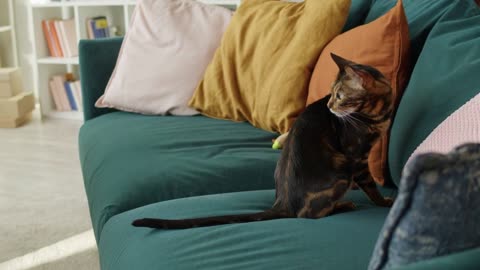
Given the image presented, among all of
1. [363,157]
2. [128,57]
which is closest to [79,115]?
[128,57]

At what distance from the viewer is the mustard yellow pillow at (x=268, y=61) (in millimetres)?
2039

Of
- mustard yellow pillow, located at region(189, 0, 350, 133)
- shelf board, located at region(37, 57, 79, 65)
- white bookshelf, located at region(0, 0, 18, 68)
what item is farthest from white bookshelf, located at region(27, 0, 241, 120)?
mustard yellow pillow, located at region(189, 0, 350, 133)

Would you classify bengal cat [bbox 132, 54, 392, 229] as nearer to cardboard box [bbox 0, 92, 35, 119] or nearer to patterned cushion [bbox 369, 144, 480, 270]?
patterned cushion [bbox 369, 144, 480, 270]

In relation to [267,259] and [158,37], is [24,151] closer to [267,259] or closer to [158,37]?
[158,37]

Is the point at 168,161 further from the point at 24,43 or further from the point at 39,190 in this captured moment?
the point at 24,43

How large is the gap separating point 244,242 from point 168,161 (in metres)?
0.62

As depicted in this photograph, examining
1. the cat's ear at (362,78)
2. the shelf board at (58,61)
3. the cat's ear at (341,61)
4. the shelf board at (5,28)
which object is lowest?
the shelf board at (58,61)

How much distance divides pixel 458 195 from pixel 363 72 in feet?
2.32

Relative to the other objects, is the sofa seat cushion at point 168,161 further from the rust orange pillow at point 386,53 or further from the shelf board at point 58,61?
the shelf board at point 58,61

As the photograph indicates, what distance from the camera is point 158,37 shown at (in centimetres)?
252

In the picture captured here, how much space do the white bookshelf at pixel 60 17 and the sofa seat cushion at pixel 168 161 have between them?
76.1 inches

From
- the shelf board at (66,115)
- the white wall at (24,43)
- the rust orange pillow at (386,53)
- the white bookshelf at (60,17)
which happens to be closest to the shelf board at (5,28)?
the white wall at (24,43)

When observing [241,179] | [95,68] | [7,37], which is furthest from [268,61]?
[7,37]

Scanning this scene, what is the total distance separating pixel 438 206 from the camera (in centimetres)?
69
